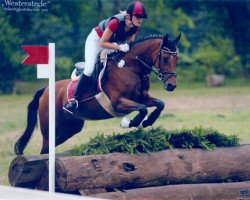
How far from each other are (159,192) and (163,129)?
0.57m

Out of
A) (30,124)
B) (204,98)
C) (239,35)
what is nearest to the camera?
(239,35)

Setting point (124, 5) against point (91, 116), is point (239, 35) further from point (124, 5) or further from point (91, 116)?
point (91, 116)

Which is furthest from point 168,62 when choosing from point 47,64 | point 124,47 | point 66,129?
point 66,129

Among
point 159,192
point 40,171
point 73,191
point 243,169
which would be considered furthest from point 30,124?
point 243,169

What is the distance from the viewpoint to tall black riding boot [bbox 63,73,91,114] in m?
6.85

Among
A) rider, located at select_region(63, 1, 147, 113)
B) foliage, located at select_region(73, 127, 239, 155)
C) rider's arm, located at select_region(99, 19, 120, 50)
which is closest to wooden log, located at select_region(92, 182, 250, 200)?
foliage, located at select_region(73, 127, 239, 155)

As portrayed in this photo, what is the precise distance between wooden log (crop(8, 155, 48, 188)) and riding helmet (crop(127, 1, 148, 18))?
1.40m

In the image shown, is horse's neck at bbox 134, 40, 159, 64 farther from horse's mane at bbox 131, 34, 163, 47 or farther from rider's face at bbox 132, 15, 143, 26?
rider's face at bbox 132, 15, 143, 26

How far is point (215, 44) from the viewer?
6.43 m

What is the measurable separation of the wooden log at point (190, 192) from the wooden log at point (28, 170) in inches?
27.9

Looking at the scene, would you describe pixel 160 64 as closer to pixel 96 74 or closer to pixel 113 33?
pixel 113 33

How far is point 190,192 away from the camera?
20.8 feet

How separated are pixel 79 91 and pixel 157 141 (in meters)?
0.86

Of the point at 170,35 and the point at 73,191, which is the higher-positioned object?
the point at 170,35
